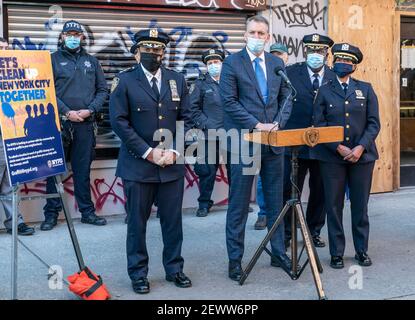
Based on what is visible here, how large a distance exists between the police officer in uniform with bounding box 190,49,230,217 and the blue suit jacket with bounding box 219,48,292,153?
2130mm

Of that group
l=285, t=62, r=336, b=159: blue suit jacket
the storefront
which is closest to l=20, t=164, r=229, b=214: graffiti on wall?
the storefront

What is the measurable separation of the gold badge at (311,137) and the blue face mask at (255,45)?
0.95 metres

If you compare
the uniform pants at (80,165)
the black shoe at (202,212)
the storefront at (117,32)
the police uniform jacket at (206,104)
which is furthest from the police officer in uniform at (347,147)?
the uniform pants at (80,165)

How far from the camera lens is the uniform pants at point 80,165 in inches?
277

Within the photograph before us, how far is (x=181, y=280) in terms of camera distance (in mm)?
5172

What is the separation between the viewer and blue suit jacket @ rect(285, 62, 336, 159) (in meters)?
6.17

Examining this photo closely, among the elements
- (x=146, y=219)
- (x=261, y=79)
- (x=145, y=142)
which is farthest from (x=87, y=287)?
(x=261, y=79)

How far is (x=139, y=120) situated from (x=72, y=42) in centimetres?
228

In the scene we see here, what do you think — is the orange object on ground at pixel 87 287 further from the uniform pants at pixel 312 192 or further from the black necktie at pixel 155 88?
the uniform pants at pixel 312 192

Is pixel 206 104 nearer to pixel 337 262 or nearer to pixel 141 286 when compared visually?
pixel 337 262

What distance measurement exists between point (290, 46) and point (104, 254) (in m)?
3.87

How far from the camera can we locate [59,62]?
691 cm

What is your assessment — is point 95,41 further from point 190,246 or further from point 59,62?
point 190,246

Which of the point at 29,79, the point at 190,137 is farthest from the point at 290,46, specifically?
the point at 29,79
